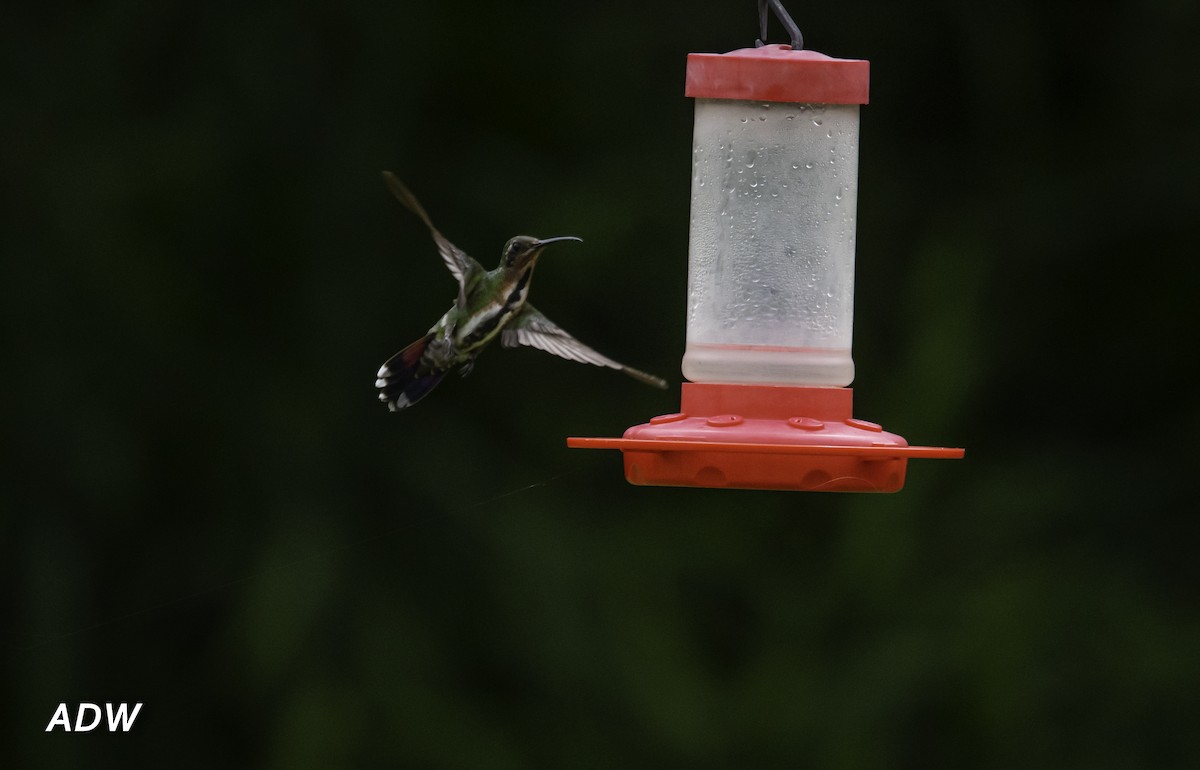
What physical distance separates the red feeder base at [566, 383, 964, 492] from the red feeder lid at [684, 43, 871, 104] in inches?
21.0

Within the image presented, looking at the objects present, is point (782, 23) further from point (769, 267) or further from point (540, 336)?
point (540, 336)

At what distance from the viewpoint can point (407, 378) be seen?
315cm

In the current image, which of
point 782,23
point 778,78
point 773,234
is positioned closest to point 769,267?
point 773,234

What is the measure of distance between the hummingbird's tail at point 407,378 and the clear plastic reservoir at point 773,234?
0.54 meters

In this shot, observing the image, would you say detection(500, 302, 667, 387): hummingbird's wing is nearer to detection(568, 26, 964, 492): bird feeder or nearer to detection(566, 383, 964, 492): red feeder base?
detection(568, 26, 964, 492): bird feeder

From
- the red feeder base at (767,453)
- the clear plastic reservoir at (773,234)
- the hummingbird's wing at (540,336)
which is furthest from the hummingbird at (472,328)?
the red feeder base at (767,453)

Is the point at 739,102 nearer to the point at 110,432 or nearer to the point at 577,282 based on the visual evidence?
the point at 577,282

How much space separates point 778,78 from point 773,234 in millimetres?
408

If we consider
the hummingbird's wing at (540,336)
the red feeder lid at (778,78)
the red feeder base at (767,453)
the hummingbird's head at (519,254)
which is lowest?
the red feeder base at (767,453)

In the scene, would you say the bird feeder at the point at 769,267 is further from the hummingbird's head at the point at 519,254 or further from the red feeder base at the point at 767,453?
the hummingbird's head at the point at 519,254

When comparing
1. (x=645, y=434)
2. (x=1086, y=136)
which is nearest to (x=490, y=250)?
(x=1086, y=136)

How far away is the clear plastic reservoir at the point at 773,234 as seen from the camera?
2.92 m

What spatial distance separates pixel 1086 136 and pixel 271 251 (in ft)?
9.98

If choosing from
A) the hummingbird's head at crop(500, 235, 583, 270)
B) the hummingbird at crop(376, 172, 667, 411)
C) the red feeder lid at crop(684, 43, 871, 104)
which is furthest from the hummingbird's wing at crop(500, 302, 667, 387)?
the red feeder lid at crop(684, 43, 871, 104)
